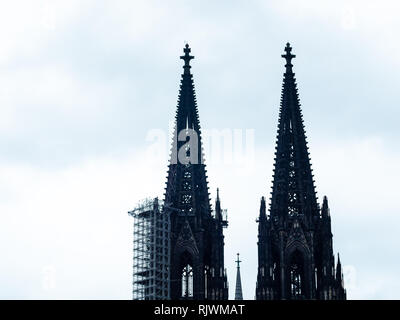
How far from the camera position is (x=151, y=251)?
298 ft

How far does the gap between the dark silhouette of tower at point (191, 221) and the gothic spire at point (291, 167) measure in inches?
176

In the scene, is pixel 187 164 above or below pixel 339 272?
above

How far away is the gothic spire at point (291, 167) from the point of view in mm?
92000

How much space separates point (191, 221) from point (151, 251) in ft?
11.9

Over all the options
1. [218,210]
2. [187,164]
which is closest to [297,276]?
[218,210]

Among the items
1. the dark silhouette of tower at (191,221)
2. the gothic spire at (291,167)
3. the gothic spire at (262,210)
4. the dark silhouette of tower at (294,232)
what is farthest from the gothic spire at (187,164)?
the gothic spire at (291,167)

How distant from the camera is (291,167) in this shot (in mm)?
93000

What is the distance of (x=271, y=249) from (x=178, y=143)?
412 inches

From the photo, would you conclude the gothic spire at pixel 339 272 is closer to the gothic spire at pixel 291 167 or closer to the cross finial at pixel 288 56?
the gothic spire at pixel 291 167

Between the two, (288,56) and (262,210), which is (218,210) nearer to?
(262,210)

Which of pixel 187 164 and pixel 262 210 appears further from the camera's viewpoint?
pixel 187 164
